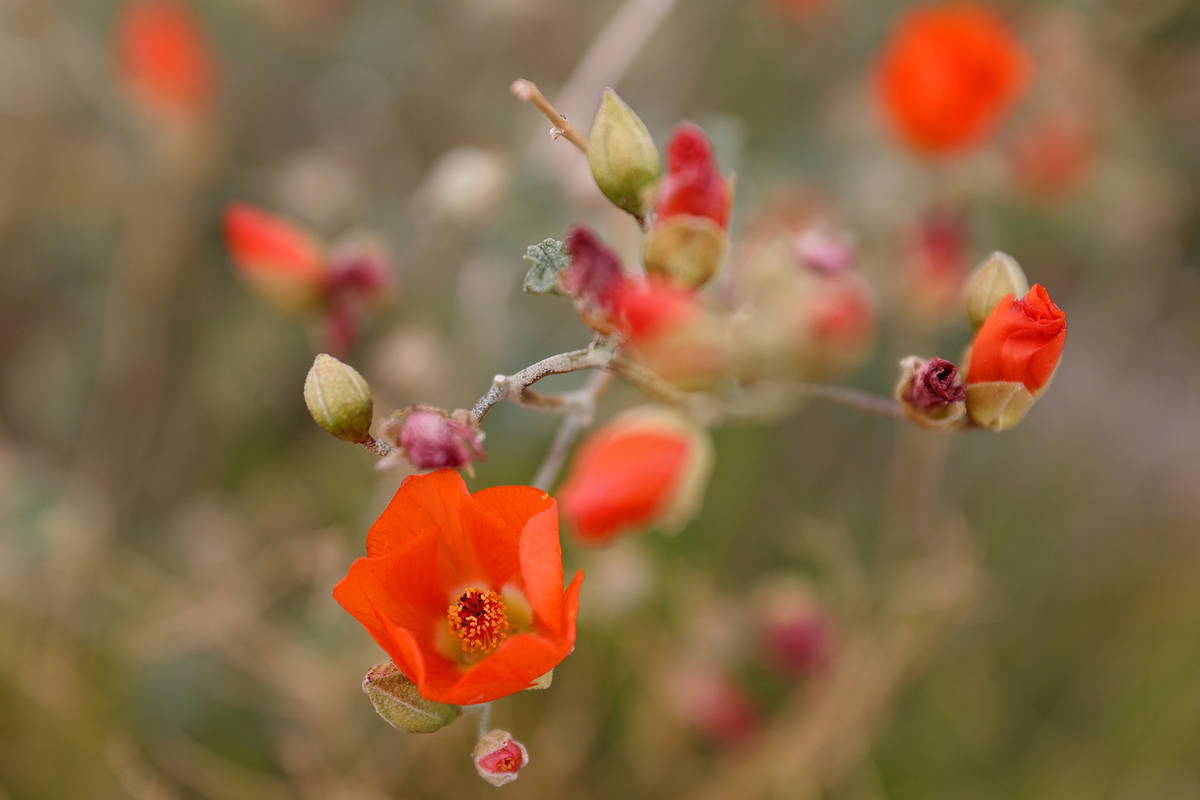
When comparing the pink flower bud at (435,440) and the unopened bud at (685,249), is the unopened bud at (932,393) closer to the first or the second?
the unopened bud at (685,249)

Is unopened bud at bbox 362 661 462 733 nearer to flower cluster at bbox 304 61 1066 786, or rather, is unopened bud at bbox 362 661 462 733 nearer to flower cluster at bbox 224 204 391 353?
flower cluster at bbox 304 61 1066 786

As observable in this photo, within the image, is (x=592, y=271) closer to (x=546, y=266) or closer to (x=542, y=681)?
(x=546, y=266)

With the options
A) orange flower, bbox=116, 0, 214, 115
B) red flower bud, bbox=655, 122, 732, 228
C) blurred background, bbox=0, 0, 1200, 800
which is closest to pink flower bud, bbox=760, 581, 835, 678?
blurred background, bbox=0, 0, 1200, 800

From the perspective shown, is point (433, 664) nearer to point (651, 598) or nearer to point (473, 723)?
point (473, 723)

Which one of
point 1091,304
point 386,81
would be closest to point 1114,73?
point 1091,304

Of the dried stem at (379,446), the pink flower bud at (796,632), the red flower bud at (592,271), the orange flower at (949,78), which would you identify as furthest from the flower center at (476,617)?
the orange flower at (949,78)

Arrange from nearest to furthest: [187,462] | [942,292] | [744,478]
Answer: [942,292] < [744,478] < [187,462]

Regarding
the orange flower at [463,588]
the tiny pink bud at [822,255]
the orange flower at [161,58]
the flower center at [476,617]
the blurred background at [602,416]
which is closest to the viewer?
the orange flower at [463,588]

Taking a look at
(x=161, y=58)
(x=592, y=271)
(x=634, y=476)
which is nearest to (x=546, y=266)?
(x=592, y=271)
